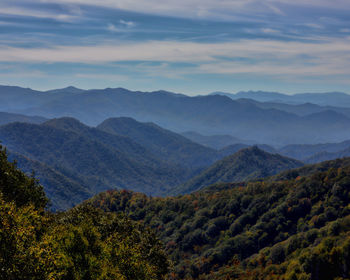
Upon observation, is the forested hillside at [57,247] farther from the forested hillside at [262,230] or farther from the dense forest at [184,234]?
the forested hillside at [262,230]

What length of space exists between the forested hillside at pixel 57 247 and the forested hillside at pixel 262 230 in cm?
3442

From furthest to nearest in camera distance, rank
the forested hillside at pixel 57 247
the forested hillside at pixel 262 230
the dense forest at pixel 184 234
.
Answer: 1. the forested hillside at pixel 262 230
2. the dense forest at pixel 184 234
3. the forested hillside at pixel 57 247

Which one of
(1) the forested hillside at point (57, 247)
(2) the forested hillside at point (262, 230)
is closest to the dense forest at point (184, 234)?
(1) the forested hillside at point (57, 247)

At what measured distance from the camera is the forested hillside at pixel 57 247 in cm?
2408

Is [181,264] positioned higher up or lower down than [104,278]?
lower down

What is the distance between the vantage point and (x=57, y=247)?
3111cm

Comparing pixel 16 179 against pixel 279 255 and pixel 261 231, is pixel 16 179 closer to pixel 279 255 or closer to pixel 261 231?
pixel 279 255

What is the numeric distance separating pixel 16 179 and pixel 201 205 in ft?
412

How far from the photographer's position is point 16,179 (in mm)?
48469

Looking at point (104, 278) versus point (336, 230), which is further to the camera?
point (336, 230)

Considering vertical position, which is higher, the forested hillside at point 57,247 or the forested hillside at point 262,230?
the forested hillside at point 57,247

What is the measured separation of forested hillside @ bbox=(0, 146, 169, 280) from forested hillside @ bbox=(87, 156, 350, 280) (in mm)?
34424

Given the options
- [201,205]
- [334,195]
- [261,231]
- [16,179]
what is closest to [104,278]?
[16,179]

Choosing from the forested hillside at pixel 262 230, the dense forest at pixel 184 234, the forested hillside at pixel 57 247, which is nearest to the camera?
the forested hillside at pixel 57 247
